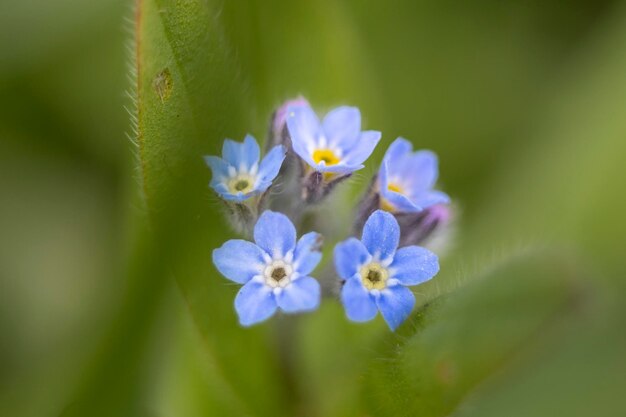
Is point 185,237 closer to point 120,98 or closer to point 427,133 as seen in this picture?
point 120,98

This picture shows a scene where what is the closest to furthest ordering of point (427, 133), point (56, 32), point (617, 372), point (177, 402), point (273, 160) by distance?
point (273, 160)
point (177, 402)
point (617, 372)
point (56, 32)
point (427, 133)

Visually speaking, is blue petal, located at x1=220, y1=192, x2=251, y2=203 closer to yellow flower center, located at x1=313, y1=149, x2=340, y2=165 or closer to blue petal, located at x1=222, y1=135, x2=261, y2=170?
blue petal, located at x1=222, y1=135, x2=261, y2=170

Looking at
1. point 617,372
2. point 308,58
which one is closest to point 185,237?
point 308,58

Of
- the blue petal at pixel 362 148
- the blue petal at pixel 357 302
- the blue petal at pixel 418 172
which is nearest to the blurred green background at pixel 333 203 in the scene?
the blue petal at pixel 357 302

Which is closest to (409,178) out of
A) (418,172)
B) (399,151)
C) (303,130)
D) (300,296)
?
(418,172)

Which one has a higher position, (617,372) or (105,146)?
(105,146)

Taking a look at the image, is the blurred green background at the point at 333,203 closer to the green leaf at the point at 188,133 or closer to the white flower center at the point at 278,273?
the green leaf at the point at 188,133
